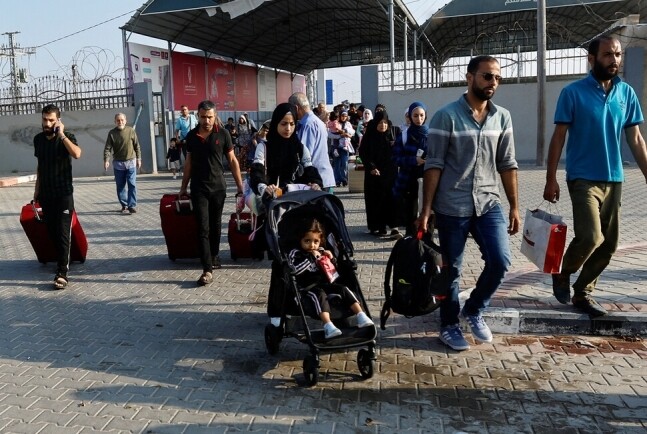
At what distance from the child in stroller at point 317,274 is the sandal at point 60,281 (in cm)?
333

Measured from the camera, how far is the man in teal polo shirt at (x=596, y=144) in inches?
186

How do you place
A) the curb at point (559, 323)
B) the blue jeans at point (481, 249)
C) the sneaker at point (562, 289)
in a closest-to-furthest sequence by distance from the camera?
1. the blue jeans at point (481, 249)
2. the curb at point (559, 323)
3. the sneaker at point (562, 289)

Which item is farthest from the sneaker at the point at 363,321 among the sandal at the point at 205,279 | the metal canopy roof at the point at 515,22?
the metal canopy roof at the point at 515,22

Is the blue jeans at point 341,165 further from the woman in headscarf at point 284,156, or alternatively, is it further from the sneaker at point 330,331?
the sneaker at point 330,331

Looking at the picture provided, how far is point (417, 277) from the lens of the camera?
4.38 meters

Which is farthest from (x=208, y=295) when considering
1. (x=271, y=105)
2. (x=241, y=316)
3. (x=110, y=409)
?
(x=271, y=105)

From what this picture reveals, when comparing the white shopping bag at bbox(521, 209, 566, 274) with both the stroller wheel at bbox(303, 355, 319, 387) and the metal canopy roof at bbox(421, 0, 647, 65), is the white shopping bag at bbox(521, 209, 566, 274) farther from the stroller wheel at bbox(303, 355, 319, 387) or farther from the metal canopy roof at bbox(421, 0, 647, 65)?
the metal canopy roof at bbox(421, 0, 647, 65)

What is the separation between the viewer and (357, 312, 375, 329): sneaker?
14.2 feet

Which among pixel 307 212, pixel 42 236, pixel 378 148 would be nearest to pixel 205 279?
pixel 307 212

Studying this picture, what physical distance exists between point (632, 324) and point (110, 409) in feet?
12.6

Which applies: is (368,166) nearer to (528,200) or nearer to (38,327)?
(528,200)

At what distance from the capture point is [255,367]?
4496 millimetres

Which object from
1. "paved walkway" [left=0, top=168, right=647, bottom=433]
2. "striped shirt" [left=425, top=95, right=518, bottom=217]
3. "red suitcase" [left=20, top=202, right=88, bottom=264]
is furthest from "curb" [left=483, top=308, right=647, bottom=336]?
"red suitcase" [left=20, top=202, right=88, bottom=264]

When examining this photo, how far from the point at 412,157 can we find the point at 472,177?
3.36 meters
